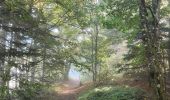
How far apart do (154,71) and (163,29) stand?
10.9 metres

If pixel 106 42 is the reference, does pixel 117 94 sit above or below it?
below

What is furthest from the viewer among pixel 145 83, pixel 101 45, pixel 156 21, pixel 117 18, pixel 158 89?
pixel 101 45

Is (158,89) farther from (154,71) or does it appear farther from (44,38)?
(44,38)

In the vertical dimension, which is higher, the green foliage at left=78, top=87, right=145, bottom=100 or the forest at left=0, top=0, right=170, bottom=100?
the forest at left=0, top=0, right=170, bottom=100

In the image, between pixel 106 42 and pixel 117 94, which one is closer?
pixel 117 94

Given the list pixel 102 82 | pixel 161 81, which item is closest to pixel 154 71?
pixel 161 81

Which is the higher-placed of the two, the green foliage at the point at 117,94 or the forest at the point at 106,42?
the forest at the point at 106,42

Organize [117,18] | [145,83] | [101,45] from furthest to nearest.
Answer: [101,45], [145,83], [117,18]

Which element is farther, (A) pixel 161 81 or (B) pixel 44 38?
(B) pixel 44 38

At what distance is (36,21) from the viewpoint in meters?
14.9

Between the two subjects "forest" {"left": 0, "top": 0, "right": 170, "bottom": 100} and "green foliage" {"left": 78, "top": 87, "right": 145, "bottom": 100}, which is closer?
"forest" {"left": 0, "top": 0, "right": 170, "bottom": 100}

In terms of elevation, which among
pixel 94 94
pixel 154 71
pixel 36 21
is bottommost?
pixel 94 94

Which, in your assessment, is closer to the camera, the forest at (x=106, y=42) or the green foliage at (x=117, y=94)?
the forest at (x=106, y=42)

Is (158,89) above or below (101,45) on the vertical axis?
below
